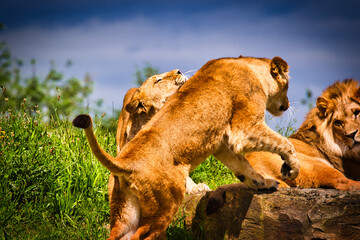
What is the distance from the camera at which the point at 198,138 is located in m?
3.62

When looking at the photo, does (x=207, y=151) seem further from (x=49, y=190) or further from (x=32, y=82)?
(x=32, y=82)

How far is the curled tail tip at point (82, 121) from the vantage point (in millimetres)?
2773

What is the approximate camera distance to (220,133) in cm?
378

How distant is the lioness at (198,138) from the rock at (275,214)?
10.8 inches

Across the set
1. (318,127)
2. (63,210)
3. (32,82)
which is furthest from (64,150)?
(32,82)

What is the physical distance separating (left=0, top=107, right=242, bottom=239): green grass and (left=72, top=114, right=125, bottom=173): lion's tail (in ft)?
5.05

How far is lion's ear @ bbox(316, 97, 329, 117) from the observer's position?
17.0ft

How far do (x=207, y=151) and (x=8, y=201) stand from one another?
101 inches

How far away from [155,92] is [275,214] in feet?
7.65

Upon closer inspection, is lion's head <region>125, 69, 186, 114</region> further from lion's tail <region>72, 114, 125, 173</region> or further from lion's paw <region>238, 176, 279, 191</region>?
lion's tail <region>72, 114, 125, 173</region>

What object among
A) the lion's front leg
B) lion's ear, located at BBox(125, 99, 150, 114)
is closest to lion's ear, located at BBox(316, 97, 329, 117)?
the lion's front leg

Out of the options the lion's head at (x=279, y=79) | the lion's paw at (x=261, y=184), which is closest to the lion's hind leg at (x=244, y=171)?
the lion's paw at (x=261, y=184)

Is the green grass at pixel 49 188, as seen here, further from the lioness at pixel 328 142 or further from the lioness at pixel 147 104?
the lioness at pixel 328 142

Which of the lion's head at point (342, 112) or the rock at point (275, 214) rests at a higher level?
the lion's head at point (342, 112)
